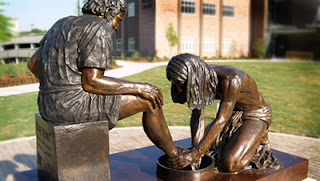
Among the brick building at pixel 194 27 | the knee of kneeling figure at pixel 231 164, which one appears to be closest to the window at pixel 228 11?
the brick building at pixel 194 27

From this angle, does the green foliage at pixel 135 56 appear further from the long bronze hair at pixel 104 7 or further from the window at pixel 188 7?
the long bronze hair at pixel 104 7

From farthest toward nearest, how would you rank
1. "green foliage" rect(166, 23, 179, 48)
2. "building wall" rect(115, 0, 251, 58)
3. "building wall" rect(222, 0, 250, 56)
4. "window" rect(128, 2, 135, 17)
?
1. "building wall" rect(222, 0, 250, 56)
2. "green foliage" rect(166, 23, 179, 48)
3. "building wall" rect(115, 0, 251, 58)
4. "window" rect(128, 2, 135, 17)

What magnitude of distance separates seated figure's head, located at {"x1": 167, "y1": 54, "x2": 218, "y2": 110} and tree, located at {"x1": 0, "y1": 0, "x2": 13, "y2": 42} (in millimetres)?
6543

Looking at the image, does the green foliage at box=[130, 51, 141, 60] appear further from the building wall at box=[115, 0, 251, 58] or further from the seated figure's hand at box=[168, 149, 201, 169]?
the seated figure's hand at box=[168, 149, 201, 169]

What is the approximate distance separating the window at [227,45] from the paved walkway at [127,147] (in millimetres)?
2291

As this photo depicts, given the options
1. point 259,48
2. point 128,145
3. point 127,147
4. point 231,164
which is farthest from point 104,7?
point 259,48

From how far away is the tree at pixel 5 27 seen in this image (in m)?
7.98

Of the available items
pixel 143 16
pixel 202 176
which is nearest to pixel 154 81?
pixel 143 16

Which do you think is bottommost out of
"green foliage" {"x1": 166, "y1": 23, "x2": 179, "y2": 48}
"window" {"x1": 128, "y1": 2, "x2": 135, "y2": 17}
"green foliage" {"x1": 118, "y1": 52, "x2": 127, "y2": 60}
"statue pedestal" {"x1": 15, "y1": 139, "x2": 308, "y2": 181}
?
"statue pedestal" {"x1": 15, "y1": 139, "x2": 308, "y2": 181}

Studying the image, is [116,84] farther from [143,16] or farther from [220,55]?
[220,55]

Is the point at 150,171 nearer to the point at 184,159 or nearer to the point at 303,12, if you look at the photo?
the point at 184,159

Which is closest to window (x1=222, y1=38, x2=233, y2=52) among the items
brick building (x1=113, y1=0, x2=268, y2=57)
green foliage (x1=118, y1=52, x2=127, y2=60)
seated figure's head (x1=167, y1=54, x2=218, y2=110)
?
brick building (x1=113, y1=0, x2=268, y2=57)

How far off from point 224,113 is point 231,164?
23.5 inches

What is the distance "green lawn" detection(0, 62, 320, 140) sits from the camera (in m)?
7.48
